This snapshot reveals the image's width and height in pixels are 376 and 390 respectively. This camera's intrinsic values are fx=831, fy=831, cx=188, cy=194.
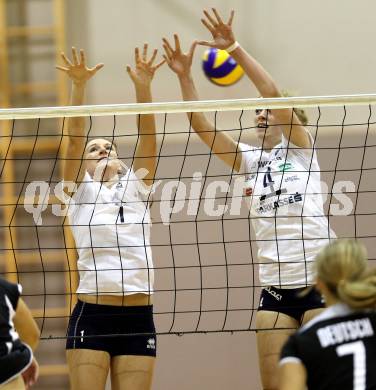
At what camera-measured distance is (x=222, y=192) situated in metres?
6.01

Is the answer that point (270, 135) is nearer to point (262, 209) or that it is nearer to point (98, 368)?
point (262, 209)

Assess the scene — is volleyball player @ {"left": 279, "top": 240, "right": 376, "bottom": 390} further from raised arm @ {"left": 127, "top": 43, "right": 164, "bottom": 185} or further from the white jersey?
raised arm @ {"left": 127, "top": 43, "right": 164, "bottom": 185}

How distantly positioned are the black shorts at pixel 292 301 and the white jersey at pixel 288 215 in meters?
0.04

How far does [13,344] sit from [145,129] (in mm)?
1820

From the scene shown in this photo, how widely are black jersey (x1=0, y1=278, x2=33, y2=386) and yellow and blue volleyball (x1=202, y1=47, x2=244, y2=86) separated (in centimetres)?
322

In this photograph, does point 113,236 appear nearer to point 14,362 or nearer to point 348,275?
point 14,362

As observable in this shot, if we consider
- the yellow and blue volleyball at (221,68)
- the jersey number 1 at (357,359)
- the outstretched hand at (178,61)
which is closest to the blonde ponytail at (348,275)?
the jersey number 1 at (357,359)

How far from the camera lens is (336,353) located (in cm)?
245

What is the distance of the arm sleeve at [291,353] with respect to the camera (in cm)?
246

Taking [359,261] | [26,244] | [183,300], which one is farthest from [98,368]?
[26,244]

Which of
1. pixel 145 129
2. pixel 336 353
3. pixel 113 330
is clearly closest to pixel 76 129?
pixel 145 129

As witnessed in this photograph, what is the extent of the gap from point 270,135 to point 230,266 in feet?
6.60

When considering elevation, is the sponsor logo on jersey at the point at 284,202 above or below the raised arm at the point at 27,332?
above

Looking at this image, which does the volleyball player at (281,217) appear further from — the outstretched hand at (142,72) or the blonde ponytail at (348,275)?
the blonde ponytail at (348,275)
